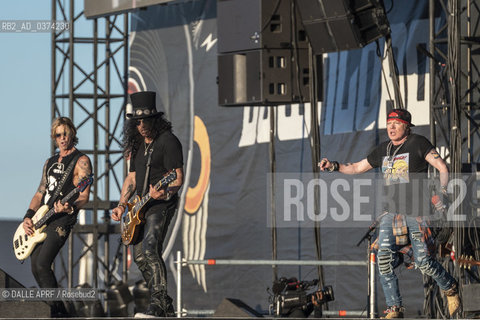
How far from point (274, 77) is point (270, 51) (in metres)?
0.29

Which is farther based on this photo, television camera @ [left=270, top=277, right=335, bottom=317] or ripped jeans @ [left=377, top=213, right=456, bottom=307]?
television camera @ [left=270, top=277, right=335, bottom=317]

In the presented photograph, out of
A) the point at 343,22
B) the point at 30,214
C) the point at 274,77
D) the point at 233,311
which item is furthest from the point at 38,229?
the point at 343,22

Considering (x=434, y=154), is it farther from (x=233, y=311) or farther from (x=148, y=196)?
(x=148, y=196)

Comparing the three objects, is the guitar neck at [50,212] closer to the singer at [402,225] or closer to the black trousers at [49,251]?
the black trousers at [49,251]

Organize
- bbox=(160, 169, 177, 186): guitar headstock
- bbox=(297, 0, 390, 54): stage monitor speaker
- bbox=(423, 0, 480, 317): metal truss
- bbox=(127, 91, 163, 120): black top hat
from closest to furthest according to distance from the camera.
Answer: bbox=(160, 169, 177, 186): guitar headstock < bbox=(127, 91, 163, 120): black top hat < bbox=(423, 0, 480, 317): metal truss < bbox=(297, 0, 390, 54): stage monitor speaker

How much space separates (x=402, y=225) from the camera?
833 centimetres

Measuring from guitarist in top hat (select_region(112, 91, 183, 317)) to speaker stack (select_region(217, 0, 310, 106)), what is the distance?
7.39 feet

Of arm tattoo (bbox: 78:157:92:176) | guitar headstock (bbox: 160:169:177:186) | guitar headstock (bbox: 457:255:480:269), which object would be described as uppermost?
arm tattoo (bbox: 78:157:92:176)

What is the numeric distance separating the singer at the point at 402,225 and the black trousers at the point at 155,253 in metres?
1.89

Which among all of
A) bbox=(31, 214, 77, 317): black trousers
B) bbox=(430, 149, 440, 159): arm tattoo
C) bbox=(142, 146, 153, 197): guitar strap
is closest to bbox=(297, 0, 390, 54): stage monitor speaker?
bbox=(430, 149, 440, 159): arm tattoo

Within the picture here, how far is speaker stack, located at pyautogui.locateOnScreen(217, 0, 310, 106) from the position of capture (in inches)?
425

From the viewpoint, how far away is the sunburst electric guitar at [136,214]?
8430 mm

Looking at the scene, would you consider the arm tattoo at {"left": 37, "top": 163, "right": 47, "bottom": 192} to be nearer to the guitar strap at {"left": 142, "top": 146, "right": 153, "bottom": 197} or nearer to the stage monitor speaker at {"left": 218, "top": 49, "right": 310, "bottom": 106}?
the guitar strap at {"left": 142, "top": 146, "right": 153, "bottom": 197}

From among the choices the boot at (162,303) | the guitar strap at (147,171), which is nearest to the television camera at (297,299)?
the boot at (162,303)
